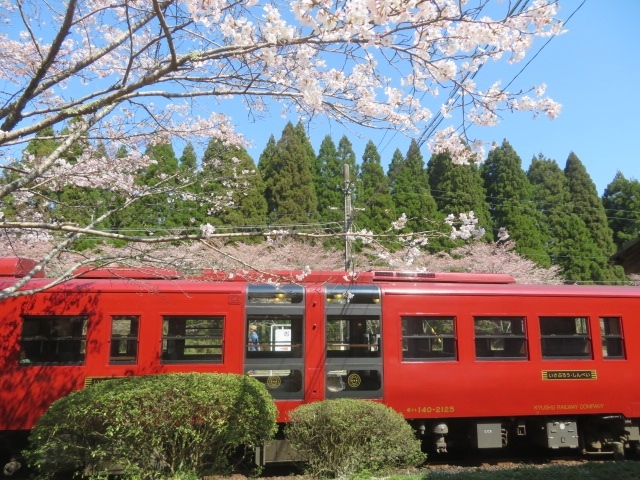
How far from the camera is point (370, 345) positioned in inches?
293

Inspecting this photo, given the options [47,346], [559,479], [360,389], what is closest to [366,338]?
[360,389]

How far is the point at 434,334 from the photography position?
7.64 m

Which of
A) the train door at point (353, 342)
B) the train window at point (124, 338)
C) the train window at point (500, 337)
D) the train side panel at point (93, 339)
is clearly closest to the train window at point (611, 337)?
the train window at point (500, 337)

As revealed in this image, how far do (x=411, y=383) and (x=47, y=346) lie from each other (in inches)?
205

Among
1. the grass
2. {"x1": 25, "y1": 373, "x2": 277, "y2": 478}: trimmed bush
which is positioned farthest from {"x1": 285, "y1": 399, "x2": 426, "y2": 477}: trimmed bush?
{"x1": 25, "y1": 373, "x2": 277, "y2": 478}: trimmed bush

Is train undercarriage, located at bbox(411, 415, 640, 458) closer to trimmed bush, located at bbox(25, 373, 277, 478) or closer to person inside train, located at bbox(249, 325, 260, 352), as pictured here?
person inside train, located at bbox(249, 325, 260, 352)

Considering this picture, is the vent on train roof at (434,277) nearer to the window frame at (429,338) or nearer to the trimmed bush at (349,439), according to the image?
the window frame at (429,338)

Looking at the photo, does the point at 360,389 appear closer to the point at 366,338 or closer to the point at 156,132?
the point at 366,338

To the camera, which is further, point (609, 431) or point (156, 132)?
point (609, 431)

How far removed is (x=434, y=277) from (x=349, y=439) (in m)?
3.05

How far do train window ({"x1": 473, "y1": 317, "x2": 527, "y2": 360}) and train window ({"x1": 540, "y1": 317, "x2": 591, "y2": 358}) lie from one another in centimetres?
35

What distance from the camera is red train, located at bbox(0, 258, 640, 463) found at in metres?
7.06

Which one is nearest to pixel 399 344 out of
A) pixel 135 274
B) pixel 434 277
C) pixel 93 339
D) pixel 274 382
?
pixel 434 277

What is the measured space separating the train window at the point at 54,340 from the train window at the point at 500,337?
5.81 meters
